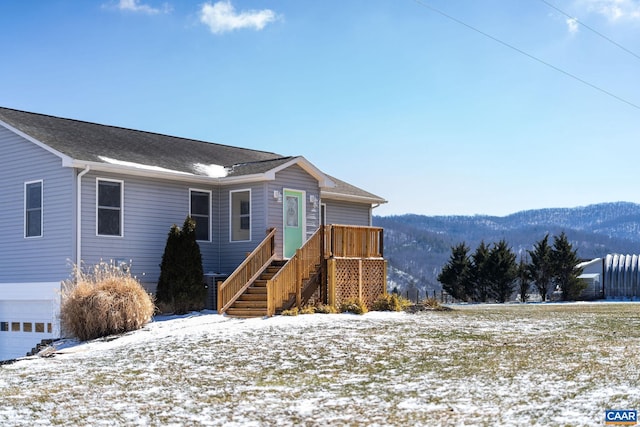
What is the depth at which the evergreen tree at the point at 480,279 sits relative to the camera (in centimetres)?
3875

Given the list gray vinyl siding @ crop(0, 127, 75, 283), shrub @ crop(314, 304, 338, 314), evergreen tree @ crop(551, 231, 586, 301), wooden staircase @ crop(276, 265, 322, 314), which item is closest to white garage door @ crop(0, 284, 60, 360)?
gray vinyl siding @ crop(0, 127, 75, 283)

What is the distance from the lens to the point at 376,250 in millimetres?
21391

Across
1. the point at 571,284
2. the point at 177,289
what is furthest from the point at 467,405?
the point at 571,284

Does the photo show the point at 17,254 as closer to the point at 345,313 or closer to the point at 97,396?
the point at 345,313

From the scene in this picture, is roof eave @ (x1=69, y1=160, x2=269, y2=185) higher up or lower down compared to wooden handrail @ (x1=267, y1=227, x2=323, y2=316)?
higher up

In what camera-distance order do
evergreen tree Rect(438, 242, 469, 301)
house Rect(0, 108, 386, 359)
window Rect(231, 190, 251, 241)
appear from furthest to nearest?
evergreen tree Rect(438, 242, 469, 301) < window Rect(231, 190, 251, 241) < house Rect(0, 108, 386, 359)

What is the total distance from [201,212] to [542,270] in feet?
73.3

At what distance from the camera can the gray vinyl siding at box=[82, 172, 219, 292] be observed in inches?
772

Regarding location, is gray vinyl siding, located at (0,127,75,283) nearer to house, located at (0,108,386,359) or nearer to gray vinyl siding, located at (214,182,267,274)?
house, located at (0,108,386,359)

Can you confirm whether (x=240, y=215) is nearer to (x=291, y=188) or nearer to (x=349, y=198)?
(x=291, y=188)

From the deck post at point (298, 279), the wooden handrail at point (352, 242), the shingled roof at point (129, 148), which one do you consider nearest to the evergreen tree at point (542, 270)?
the shingled roof at point (129, 148)

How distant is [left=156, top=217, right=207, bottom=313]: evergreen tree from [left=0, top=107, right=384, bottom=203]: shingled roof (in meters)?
1.97

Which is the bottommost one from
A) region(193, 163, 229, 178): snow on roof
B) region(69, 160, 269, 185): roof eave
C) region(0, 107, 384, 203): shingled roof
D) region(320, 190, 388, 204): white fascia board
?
region(320, 190, 388, 204): white fascia board

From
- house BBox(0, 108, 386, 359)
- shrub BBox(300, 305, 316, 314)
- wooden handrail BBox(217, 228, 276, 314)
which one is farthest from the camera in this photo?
house BBox(0, 108, 386, 359)
